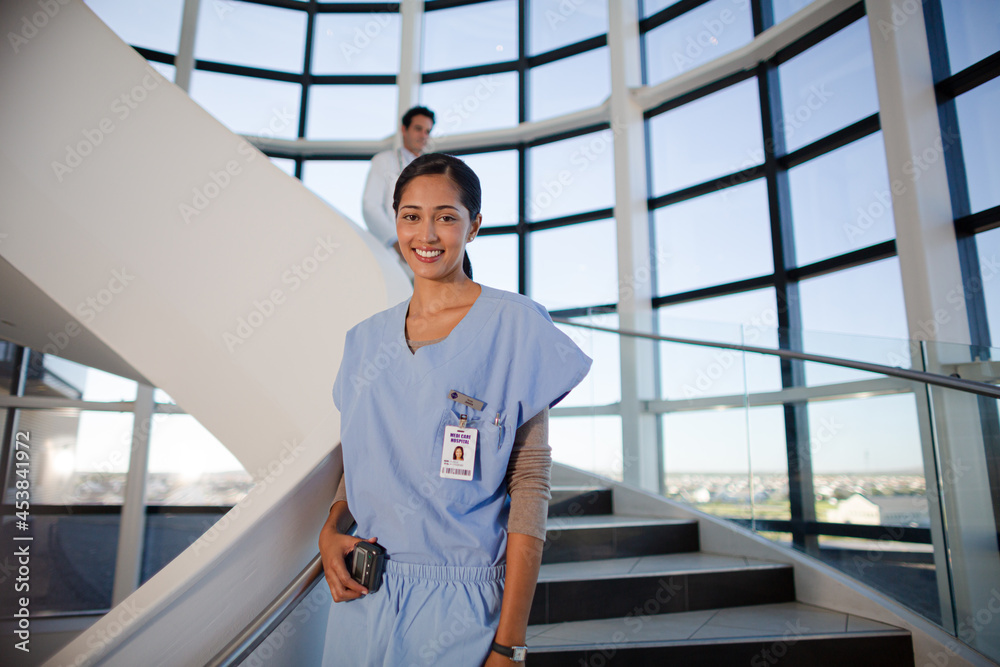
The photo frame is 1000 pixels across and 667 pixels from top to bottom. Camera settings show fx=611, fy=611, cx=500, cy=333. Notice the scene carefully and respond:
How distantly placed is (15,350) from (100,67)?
5.70 m

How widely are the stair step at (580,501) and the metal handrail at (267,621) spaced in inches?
77.4

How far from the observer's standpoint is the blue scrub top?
41.5 inches

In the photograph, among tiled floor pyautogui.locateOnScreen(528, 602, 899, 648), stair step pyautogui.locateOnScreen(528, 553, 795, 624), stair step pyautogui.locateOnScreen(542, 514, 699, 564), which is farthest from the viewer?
stair step pyautogui.locateOnScreen(542, 514, 699, 564)

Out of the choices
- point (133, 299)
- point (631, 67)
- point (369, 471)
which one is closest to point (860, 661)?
point (369, 471)

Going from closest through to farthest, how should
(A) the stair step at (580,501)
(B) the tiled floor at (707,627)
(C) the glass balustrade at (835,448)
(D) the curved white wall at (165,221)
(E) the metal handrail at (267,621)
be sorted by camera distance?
(E) the metal handrail at (267,621)
(B) the tiled floor at (707,627)
(C) the glass balustrade at (835,448)
(D) the curved white wall at (165,221)
(A) the stair step at (580,501)

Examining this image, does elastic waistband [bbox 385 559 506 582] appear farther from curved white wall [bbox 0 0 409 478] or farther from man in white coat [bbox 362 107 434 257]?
man in white coat [bbox 362 107 434 257]

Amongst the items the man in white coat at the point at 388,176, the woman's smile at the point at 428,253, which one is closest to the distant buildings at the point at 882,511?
the woman's smile at the point at 428,253

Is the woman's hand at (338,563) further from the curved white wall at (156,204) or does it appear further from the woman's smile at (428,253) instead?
the curved white wall at (156,204)

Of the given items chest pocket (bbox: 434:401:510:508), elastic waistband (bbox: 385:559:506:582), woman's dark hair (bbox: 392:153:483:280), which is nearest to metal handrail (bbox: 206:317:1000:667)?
elastic waistband (bbox: 385:559:506:582)

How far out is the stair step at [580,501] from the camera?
3164 millimetres

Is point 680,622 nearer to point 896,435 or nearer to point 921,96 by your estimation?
point 896,435

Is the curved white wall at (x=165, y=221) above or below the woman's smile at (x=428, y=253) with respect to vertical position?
above

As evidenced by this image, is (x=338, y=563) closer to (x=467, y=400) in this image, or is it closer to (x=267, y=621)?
(x=267, y=621)

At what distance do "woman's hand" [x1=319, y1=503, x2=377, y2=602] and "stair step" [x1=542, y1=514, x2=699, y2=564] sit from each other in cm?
156
